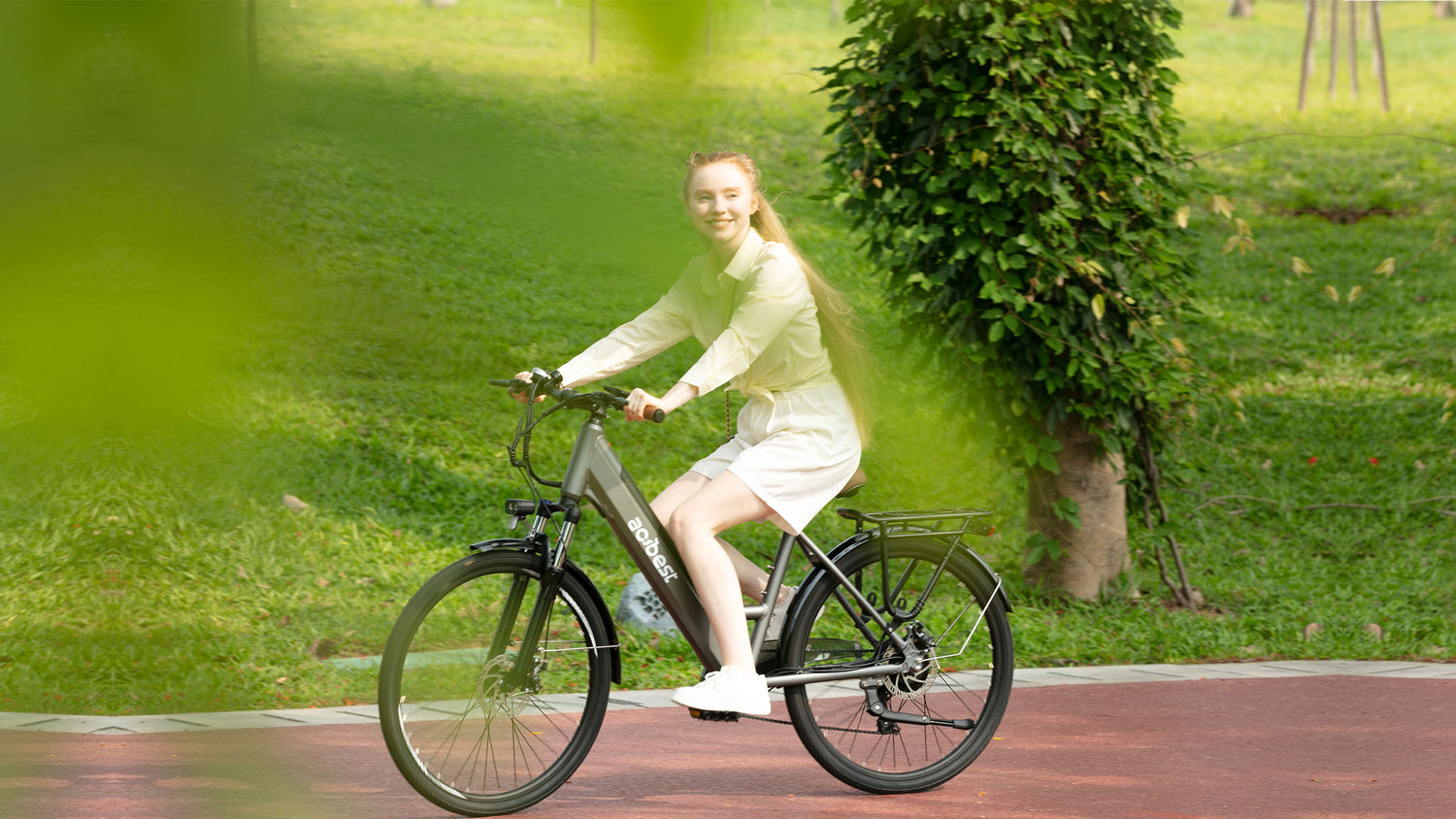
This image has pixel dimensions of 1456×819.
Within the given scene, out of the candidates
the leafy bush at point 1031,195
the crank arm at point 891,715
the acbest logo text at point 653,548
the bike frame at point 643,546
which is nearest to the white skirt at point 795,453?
the bike frame at point 643,546

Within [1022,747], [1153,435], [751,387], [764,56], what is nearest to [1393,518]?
[1153,435]

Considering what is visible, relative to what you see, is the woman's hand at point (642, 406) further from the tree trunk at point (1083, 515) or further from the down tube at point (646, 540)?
the tree trunk at point (1083, 515)

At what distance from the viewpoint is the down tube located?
12.6ft

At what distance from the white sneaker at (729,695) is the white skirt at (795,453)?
459mm

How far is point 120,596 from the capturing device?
1.17m

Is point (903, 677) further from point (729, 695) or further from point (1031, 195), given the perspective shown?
point (1031, 195)

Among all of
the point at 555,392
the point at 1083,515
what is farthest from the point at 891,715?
the point at 1083,515

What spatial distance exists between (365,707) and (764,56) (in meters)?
4.77

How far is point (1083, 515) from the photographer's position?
265 inches

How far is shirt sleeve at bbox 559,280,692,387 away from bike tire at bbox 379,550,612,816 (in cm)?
56

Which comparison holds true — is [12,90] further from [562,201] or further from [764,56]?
[764,56]

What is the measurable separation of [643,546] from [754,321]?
0.75 metres

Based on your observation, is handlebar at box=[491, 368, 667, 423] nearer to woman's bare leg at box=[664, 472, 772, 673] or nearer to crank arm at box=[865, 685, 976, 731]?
woman's bare leg at box=[664, 472, 772, 673]

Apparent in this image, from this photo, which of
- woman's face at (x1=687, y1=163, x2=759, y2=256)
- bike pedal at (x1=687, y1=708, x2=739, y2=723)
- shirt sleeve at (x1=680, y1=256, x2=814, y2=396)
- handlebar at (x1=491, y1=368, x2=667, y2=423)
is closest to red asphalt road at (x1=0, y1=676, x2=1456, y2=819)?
bike pedal at (x1=687, y1=708, x2=739, y2=723)
